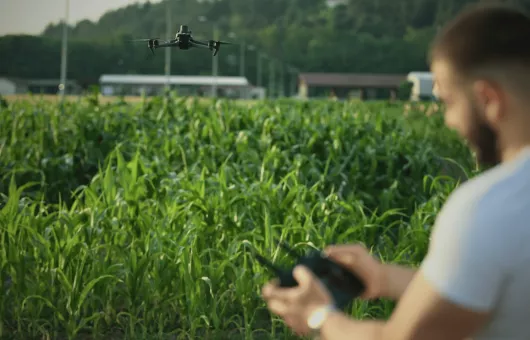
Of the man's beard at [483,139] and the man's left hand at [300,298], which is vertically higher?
the man's beard at [483,139]

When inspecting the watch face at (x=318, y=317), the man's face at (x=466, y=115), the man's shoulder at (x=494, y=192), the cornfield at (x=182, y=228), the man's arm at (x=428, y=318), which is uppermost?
the man's face at (x=466, y=115)

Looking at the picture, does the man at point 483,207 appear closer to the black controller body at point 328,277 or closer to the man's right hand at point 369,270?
the black controller body at point 328,277

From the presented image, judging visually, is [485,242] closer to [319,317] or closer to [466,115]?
[466,115]

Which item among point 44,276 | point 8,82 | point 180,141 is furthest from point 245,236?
point 8,82

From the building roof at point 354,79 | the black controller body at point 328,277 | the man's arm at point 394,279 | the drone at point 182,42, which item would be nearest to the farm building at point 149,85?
the drone at point 182,42

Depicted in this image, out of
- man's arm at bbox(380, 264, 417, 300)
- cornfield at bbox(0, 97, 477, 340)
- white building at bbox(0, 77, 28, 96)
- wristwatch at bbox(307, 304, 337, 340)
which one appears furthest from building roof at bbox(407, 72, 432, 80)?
wristwatch at bbox(307, 304, 337, 340)

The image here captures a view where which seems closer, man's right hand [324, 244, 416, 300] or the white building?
man's right hand [324, 244, 416, 300]

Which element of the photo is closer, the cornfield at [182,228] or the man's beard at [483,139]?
the man's beard at [483,139]

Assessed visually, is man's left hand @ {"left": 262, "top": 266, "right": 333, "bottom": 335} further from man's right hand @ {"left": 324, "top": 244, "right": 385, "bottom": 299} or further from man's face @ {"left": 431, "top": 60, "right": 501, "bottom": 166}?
man's face @ {"left": 431, "top": 60, "right": 501, "bottom": 166}
